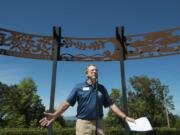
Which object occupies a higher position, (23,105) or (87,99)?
(23,105)

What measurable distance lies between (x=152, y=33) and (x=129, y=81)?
43.8 meters

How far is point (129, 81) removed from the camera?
50594mm

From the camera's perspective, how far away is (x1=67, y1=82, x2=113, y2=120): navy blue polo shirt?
12.9 ft

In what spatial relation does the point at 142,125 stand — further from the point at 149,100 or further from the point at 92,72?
the point at 149,100

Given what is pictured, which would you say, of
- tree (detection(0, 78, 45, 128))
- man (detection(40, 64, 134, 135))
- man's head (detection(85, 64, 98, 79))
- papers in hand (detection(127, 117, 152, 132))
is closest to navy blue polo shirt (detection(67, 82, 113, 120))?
man (detection(40, 64, 134, 135))

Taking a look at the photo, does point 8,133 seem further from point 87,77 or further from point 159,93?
point 159,93

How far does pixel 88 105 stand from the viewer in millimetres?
3930

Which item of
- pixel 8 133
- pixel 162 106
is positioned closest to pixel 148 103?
pixel 162 106

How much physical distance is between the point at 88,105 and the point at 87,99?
84 millimetres

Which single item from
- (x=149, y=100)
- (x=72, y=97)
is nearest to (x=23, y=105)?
(x=149, y=100)

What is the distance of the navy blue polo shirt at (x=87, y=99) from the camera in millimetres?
3926

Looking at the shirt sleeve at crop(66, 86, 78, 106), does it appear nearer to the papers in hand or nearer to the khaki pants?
the khaki pants

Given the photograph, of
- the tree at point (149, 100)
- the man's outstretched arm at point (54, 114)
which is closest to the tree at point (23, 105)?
the tree at point (149, 100)

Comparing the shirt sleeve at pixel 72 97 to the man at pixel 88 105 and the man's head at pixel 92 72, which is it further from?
the man's head at pixel 92 72
